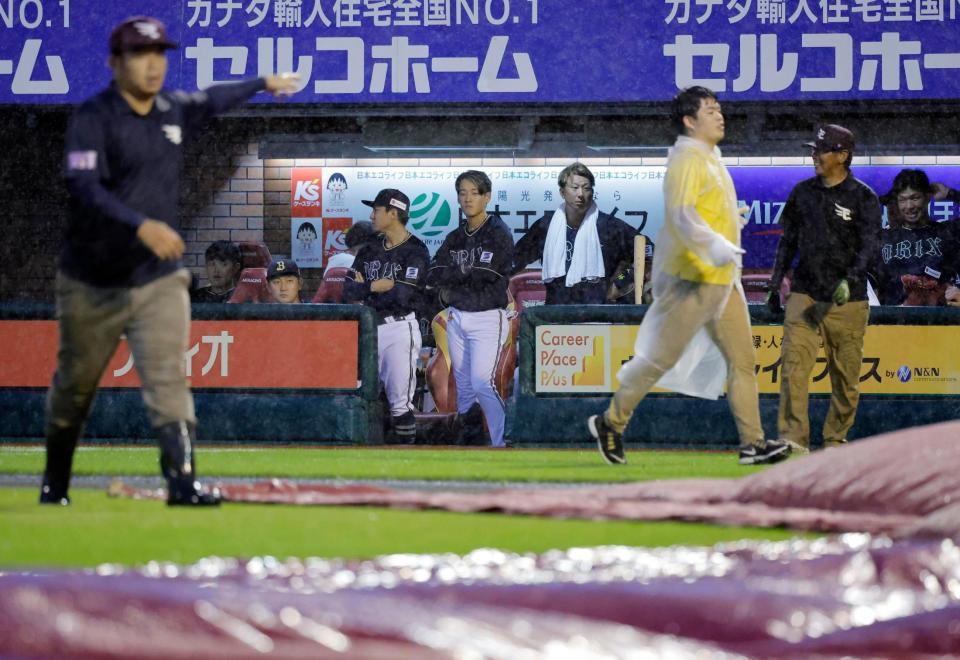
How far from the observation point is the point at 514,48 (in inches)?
568

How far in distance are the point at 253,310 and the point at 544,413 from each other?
7.73 feet

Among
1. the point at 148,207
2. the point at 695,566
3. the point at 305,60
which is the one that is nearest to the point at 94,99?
the point at 148,207

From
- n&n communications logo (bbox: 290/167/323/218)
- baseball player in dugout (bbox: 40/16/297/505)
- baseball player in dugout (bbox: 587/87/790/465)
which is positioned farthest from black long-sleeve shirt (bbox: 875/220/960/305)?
baseball player in dugout (bbox: 40/16/297/505)

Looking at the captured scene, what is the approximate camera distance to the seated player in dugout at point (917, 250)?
44.2 feet

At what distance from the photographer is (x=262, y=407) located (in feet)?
40.3

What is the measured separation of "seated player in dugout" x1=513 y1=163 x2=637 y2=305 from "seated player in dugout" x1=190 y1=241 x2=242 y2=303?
7.83ft

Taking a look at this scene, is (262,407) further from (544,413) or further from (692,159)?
(692,159)

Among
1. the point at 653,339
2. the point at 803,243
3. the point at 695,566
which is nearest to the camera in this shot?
the point at 695,566

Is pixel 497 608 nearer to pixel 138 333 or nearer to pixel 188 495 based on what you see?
pixel 188 495

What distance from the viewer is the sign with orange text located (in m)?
12.3

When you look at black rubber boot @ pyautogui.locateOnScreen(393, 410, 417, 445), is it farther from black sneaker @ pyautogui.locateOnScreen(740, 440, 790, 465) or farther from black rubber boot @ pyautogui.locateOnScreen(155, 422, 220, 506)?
black rubber boot @ pyautogui.locateOnScreen(155, 422, 220, 506)

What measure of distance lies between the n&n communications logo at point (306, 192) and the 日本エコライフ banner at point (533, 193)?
0.01m

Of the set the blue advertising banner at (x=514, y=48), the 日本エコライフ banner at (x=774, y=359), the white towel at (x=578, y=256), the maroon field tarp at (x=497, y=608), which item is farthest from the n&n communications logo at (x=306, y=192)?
the maroon field tarp at (x=497, y=608)

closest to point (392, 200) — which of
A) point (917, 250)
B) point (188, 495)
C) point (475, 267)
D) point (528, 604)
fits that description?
point (475, 267)
